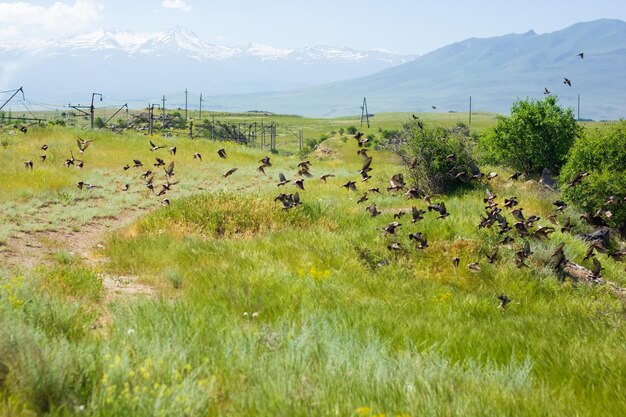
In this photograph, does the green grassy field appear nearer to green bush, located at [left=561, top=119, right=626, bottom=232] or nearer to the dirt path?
the dirt path

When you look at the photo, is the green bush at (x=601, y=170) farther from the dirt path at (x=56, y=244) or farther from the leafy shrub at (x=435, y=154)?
the dirt path at (x=56, y=244)

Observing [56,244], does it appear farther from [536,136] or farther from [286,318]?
[536,136]

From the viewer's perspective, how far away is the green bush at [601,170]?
22.9 metres

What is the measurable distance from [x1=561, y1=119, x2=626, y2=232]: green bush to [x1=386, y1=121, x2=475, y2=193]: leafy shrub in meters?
5.22

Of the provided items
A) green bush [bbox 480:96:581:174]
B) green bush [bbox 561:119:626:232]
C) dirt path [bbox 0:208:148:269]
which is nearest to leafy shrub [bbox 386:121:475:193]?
green bush [bbox 561:119:626:232]

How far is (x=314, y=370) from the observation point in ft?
12.3

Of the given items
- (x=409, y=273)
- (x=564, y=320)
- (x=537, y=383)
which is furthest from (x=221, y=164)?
(x=537, y=383)

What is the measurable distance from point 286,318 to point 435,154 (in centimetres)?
1661

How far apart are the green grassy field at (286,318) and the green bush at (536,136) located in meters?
18.7

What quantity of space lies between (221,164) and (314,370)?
26808 millimetres

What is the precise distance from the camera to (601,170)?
2488 centimetres

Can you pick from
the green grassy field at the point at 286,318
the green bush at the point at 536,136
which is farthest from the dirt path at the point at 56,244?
the green bush at the point at 536,136

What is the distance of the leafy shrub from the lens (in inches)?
813

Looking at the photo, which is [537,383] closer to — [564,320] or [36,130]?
[564,320]
